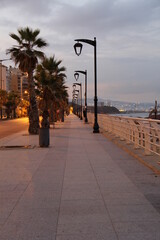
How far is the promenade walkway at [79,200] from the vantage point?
503 cm

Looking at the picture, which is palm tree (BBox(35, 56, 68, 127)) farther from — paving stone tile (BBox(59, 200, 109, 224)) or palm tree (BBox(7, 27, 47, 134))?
paving stone tile (BBox(59, 200, 109, 224))

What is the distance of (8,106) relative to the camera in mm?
91062

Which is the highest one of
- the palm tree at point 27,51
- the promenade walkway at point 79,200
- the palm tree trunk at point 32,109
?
the palm tree at point 27,51

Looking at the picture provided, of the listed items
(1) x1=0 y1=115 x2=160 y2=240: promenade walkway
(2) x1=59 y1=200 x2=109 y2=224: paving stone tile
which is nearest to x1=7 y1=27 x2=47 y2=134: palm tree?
(1) x1=0 y1=115 x2=160 y2=240: promenade walkway

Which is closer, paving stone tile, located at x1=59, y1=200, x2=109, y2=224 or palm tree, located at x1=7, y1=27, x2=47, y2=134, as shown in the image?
paving stone tile, located at x1=59, y1=200, x2=109, y2=224

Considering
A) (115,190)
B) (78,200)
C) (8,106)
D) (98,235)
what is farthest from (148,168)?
(8,106)

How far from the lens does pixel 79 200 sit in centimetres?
668

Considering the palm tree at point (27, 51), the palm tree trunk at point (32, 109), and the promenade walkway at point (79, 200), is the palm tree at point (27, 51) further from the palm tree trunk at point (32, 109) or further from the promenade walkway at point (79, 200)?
the promenade walkway at point (79, 200)

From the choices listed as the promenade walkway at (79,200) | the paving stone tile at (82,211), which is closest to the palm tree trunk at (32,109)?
the promenade walkway at (79,200)

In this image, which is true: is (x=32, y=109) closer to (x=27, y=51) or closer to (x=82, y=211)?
(x=27, y=51)

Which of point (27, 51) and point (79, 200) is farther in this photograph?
point (27, 51)

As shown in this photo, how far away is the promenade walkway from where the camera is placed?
A: 5.03 metres

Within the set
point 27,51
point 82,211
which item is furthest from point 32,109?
point 82,211

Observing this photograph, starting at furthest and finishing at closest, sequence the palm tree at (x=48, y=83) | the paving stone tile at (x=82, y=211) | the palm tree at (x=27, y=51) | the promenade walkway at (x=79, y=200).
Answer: the palm tree at (x=48, y=83)
the palm tree at (x=27, y=51)
the paving stone tile at (x=82, y=211)
the promenade walkway at (x=79, y=200)
